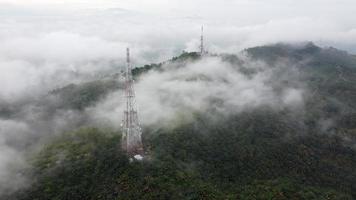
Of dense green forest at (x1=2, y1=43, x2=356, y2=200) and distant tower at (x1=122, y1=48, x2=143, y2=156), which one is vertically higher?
distant tower at (x1=122, y1=48, x2=143, y2=156)

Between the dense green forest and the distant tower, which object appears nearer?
the dense green forest

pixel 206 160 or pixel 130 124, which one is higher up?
pixel 130 124

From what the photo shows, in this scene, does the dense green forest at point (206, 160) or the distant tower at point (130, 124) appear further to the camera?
the distant tower at point (130, 124)

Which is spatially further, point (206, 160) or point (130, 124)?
point (206, 160)

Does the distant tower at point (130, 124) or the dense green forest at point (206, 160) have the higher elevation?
the distant tower at point (130, 124)
